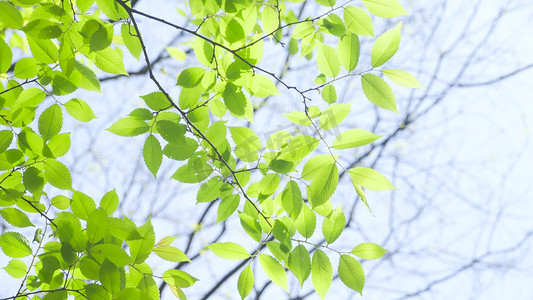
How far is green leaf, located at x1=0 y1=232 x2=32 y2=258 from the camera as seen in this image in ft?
3.13

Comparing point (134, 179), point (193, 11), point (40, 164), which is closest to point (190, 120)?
point (193, 11)

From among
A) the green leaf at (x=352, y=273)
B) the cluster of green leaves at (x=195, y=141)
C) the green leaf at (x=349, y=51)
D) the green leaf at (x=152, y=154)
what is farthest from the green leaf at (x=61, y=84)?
the green leaf at (x=352, y=273)

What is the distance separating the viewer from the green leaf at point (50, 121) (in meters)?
0.96

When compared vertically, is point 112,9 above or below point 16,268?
above

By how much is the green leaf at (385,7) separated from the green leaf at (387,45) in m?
0.04

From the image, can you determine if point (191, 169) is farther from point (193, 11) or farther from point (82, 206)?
point (193, 11)

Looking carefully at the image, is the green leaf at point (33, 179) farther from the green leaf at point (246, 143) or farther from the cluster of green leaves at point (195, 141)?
the green leaf at point (246, 143)

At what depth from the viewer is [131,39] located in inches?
39.3

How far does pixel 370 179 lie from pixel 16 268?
0.92m

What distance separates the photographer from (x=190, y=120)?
1.03 meters

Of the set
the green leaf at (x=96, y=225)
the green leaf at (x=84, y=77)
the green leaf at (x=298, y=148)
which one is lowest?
the green leaf at (x=96, y=225)

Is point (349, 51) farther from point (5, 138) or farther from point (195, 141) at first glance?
point (5, 138)

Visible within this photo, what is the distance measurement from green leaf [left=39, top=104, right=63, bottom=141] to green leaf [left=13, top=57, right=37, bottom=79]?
0.30ft

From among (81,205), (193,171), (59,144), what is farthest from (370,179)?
(59,144)
